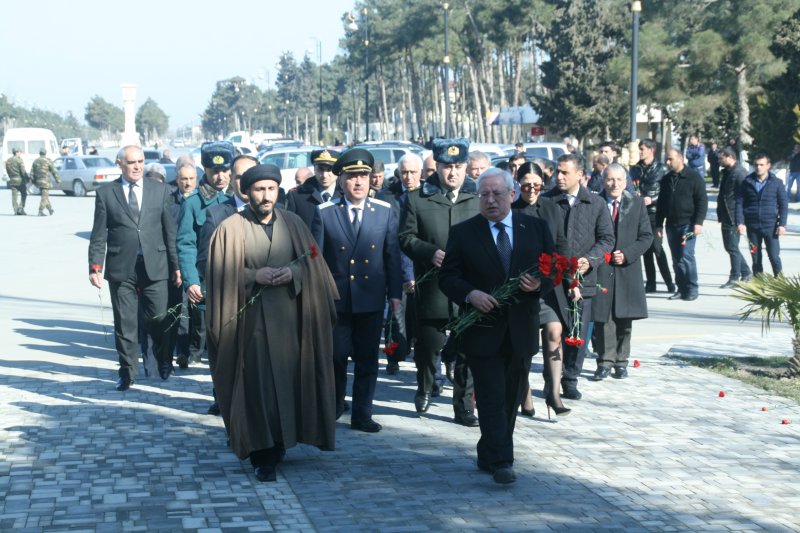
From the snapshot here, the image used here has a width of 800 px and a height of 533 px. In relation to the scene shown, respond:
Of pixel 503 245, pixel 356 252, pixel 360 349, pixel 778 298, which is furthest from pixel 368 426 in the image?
pixel 778 298

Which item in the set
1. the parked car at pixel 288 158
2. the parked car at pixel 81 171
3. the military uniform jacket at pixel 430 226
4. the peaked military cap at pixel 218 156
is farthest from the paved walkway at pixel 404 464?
the parked car at pixel 81 171

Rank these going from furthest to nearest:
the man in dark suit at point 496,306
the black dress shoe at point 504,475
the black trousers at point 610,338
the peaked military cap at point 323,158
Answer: the peaked military cap at point 323,158
the black trousers at point 610,338
the man in dark suit at point 496,306
the black dress shoe at point 504,475

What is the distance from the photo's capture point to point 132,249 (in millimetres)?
9797

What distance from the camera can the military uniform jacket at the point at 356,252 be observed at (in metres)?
8.15

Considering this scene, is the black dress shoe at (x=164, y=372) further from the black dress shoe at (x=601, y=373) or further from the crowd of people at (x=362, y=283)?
the black dress shoe at (x=601, y=373)

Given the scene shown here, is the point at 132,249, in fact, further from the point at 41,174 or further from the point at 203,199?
the point at 41,174

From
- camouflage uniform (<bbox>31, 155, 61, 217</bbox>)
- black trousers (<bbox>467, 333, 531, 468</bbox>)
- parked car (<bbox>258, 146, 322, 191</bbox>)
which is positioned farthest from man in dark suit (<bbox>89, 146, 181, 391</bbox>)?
camouflage uniform (<bbox>31, 155, 61, 217</bbox>)

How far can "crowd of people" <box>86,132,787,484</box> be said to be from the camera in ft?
22.6

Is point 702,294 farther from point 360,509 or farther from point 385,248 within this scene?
point 360,509

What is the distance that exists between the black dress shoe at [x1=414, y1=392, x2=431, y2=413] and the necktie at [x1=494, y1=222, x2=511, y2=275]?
6.77ft

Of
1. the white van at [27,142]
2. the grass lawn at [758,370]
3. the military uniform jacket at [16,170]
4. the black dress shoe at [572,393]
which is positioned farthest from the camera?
the white van at [27,142]

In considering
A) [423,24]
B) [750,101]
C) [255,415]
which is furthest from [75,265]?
[423,24]

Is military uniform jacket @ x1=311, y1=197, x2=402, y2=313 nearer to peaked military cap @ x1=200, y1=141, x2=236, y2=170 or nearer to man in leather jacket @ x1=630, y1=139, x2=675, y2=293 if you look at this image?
peaked military cap @ x1=200, y1=141, x2=236, y2=170

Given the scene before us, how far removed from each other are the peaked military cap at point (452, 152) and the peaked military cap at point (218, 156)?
1.89 meters
